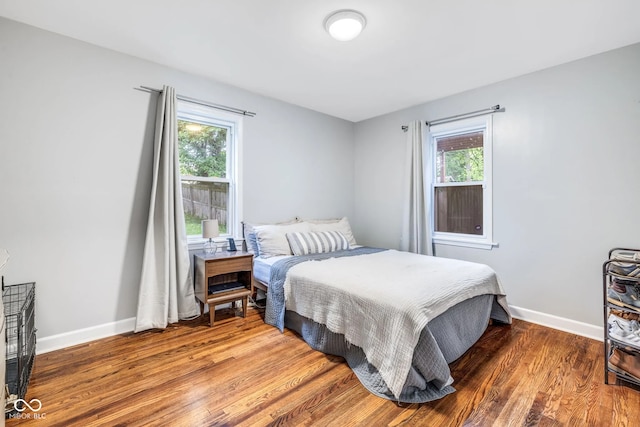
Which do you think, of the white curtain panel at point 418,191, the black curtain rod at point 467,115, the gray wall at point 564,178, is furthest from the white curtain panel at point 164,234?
the gray wall at point 564,178

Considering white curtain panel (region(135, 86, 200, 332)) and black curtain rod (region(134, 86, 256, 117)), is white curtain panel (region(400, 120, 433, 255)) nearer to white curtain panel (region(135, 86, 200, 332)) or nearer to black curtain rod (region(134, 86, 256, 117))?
black curtain rod (region(134, 86, 256, 117))

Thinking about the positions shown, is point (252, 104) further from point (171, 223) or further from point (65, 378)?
point (65, 378)

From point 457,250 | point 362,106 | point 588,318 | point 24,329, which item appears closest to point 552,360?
point 588,318

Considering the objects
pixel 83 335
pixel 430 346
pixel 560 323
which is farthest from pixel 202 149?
pixel 560 323

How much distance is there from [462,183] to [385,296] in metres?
2.15

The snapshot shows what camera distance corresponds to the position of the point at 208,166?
3.16 meters

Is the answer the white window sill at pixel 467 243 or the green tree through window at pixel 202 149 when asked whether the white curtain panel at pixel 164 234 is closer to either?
the green tree through window at pixel 202 149

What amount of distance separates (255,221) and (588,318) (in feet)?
10.9

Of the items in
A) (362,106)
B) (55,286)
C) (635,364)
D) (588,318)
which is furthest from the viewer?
(362,106)

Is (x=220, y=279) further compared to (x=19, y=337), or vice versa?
(x=220, y=279)

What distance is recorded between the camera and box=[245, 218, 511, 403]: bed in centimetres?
171

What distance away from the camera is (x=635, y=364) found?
1868 millimetres

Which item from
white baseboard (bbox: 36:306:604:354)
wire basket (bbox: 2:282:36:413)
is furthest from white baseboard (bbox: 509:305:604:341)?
wire basket (bbox: 2:282:36:413)

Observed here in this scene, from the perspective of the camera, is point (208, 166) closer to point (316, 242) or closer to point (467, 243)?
point (316, 242)
